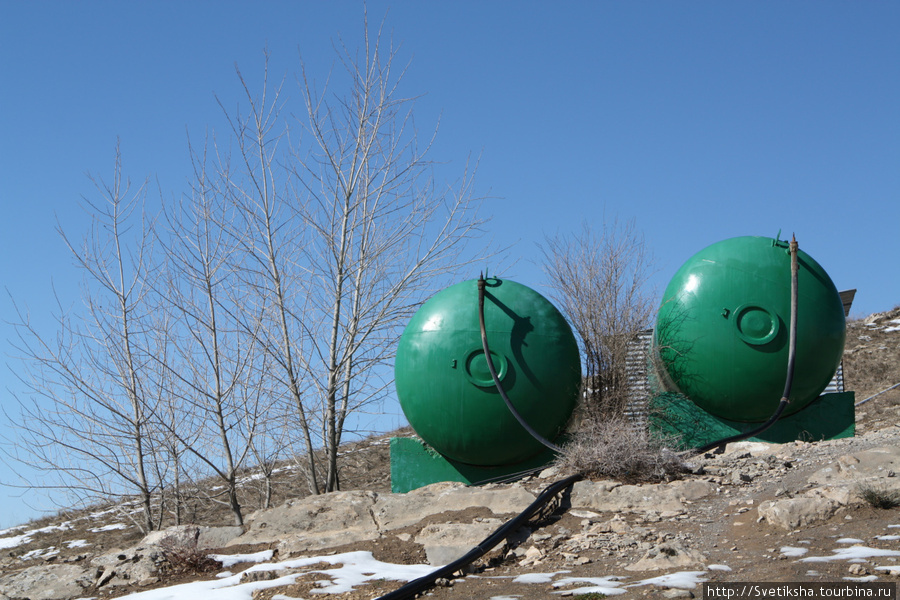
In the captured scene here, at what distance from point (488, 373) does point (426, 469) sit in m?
1.68

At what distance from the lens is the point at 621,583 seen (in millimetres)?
5426

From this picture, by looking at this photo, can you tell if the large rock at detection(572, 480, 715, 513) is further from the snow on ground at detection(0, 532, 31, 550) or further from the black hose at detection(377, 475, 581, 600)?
the snow on ground at detection(0, 532, 31, 550)

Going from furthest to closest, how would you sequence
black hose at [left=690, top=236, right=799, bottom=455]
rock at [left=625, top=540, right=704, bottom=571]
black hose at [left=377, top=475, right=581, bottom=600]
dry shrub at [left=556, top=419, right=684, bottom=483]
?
1. black hose at [left=690, top=236, right=799, bottom=455]
2. dry shrub at [left=556, top=419, right=684, bottom=483]
3. rock at [left=625, top=540, right=704, bottom=571]
4. black hose at [left=377, top=475, right=581, bottom=600]

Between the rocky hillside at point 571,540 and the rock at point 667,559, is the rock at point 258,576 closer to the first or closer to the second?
the rocky hillside at point 571,540

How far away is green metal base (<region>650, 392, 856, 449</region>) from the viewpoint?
1034 cm

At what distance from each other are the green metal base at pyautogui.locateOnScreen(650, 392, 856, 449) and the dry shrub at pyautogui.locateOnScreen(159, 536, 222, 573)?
5681 mm

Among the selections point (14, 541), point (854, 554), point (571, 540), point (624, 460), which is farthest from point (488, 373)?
point (14, 541)

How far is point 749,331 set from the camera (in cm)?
988

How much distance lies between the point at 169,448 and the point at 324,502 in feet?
11.7

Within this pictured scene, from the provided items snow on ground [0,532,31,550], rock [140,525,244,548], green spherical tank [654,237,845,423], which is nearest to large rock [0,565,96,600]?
rock [140,525,244,548]

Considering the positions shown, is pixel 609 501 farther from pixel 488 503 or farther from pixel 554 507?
pixel 488 503

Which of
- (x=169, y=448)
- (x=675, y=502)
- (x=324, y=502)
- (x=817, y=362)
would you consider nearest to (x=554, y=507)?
Answer: (x=675, y=502)

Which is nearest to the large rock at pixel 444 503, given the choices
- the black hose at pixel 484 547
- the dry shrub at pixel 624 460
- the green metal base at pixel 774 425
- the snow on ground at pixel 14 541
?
the black hose at pixel 484 547

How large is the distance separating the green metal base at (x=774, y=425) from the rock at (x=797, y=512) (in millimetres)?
3733
